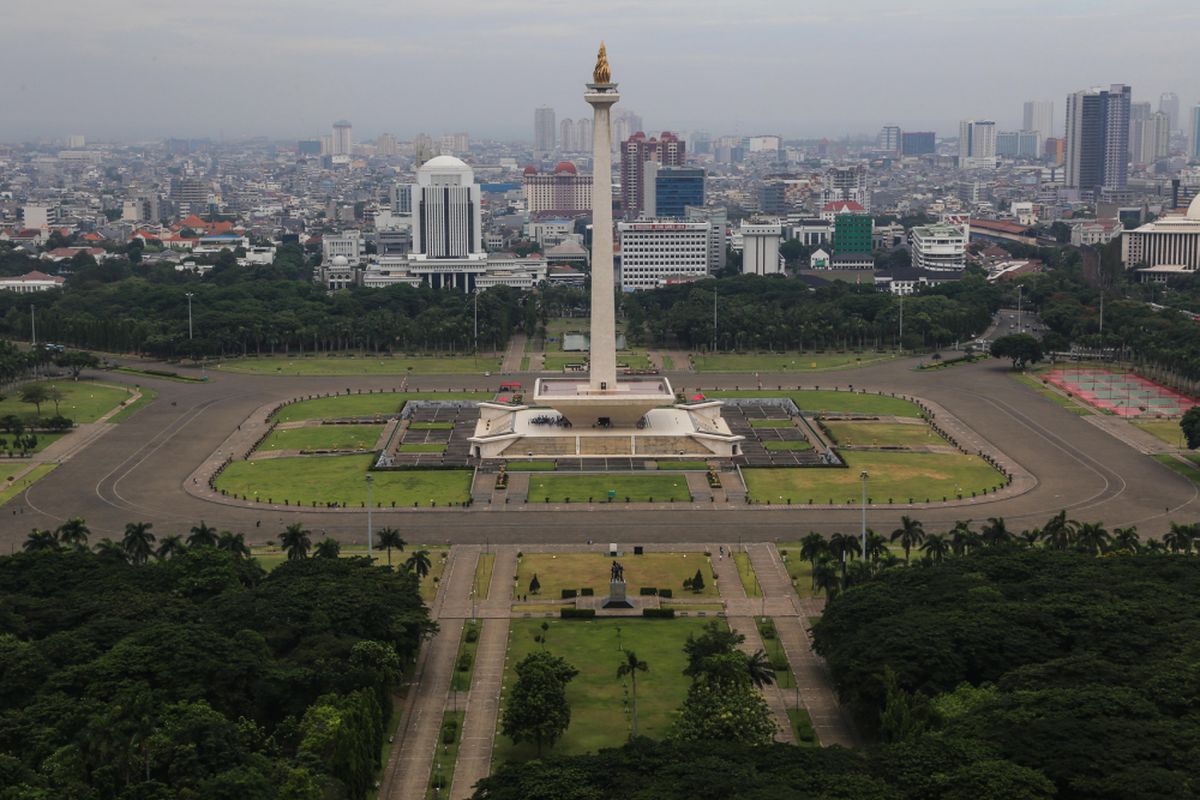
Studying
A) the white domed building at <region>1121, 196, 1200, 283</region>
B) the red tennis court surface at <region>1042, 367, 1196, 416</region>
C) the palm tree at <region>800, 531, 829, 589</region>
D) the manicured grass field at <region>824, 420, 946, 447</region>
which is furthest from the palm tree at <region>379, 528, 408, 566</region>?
the white domed building at <region>1121, 196, 1200, 283</region>

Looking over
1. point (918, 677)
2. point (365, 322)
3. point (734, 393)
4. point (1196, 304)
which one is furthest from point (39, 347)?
point (1196, 304)

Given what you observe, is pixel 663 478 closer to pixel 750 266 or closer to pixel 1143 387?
pixel 1143 387

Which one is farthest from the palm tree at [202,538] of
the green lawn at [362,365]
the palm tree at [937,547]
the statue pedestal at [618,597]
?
the green lawn at [362,365]

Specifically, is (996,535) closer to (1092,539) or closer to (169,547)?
(1092,539)

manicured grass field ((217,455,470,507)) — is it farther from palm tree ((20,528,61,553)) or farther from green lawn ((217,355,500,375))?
green lawn ((217,355,500,375))

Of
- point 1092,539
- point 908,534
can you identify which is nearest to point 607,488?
point 908,534
